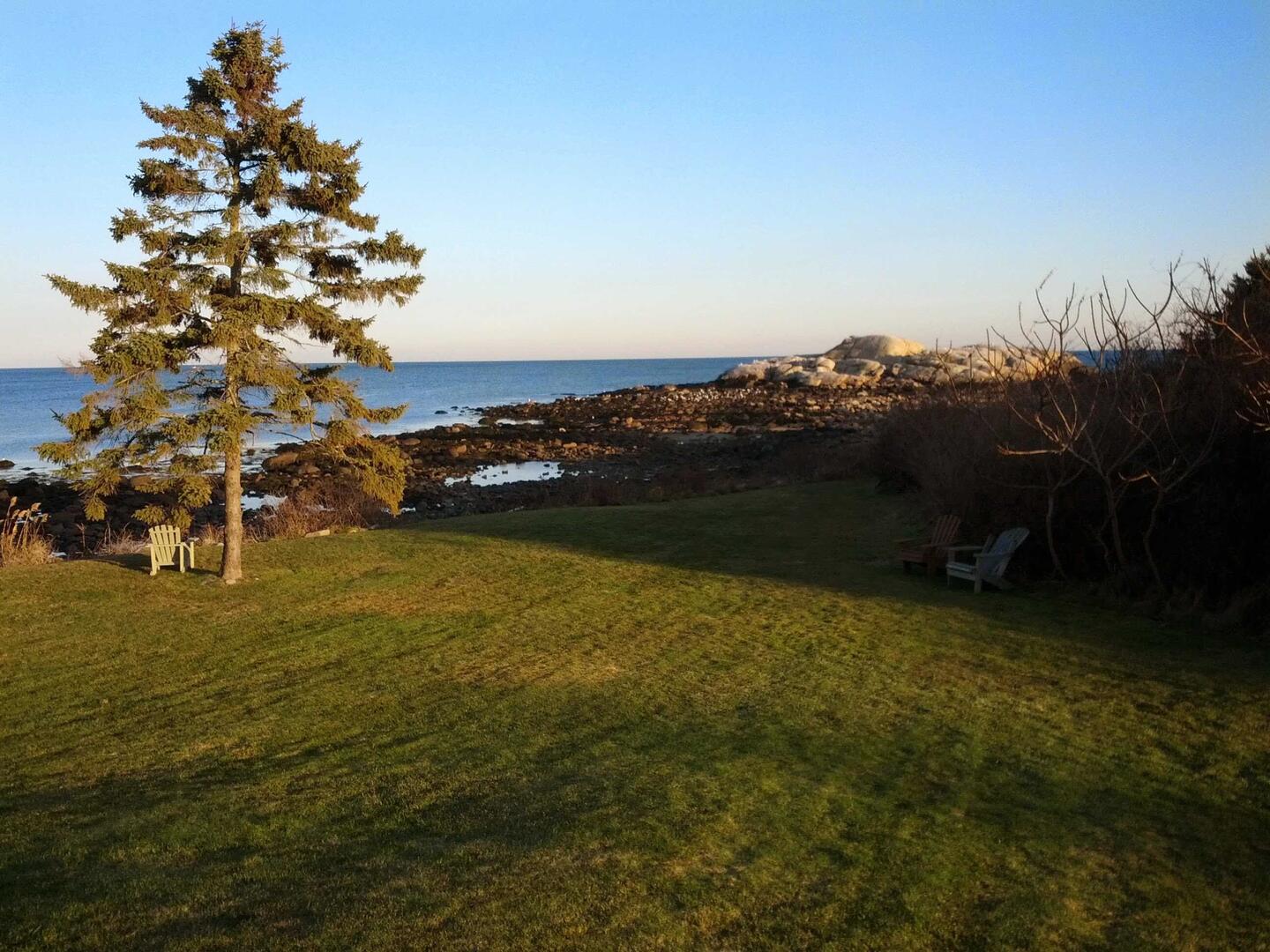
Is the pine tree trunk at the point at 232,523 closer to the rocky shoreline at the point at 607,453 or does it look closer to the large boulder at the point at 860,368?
the rocky shoreline at the point at 607,453

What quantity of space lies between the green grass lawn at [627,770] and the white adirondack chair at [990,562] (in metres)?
0.33

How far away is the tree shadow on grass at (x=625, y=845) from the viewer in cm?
499

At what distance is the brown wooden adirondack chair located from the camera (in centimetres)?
1455

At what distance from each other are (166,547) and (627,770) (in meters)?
10.9

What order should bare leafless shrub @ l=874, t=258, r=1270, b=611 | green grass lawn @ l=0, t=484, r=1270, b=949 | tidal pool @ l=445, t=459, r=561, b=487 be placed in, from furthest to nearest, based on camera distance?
1. tidal pool @ l=445, t=459, r=561, b=487
2. bare leafless shrub @ l=874, t=258, r=1270, b=611
3. green grass lawn @ l=0, t=484, r=1270, b=949

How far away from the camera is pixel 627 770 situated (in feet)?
23.6

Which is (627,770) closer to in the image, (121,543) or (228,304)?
(228,304)

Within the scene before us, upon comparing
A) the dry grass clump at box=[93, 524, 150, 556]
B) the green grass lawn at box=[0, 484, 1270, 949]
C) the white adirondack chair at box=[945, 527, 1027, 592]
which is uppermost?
the white adirondack chair at box=[945, 527, 1027, 592]

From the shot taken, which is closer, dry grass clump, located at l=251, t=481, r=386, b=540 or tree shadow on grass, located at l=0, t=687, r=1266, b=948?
tree shadow on grass, located at l=0, t=687, r=1266, b=948

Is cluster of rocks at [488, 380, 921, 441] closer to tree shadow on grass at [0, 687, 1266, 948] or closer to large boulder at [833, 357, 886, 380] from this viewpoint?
large boulder at [833, 357, 886, 380]

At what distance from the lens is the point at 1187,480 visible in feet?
41.8

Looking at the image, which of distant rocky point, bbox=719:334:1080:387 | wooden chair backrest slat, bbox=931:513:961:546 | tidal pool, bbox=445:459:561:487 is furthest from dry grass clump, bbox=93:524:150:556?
distant rocky point, bbox=719:334:1080:387

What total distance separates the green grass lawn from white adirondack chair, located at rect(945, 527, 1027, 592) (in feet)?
1.09

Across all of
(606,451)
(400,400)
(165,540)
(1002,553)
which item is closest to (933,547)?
(1002,553)
